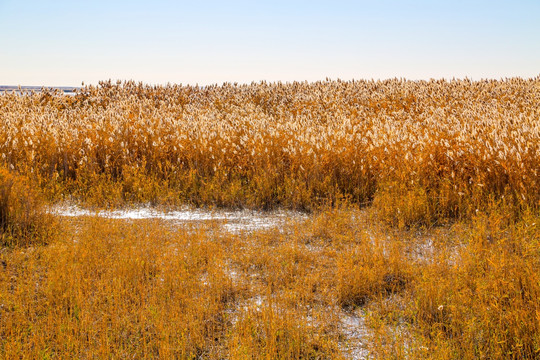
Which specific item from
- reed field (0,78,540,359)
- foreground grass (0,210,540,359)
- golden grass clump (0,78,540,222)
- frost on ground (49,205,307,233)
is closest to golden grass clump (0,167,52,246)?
reed field (0,78,540,359)

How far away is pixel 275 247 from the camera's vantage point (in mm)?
5211

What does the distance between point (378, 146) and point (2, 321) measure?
5.53 m

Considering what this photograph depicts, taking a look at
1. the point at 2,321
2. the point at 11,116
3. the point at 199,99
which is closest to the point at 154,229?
the point at 2,321

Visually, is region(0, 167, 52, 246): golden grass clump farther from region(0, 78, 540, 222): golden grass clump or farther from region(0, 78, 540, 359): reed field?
region(0, 78, 540, 222): golden grass clump

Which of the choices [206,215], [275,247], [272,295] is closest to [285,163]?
[206,215]

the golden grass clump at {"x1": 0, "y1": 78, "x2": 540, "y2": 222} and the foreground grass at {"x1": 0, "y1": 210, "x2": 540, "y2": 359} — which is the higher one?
the golden grass clump at {"x1": 0, "y1": 78, "x2": 540, "y2": 222}

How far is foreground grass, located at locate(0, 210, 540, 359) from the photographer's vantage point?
3.18 m

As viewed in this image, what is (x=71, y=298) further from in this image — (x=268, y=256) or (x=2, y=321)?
(x=268, y=256)

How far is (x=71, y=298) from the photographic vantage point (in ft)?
12.4

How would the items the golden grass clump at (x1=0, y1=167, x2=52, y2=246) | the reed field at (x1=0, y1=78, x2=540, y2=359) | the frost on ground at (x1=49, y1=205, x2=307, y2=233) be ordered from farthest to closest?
the frost on ground at (x1=49, y1=205, x2=307, y2=233)
the golden grass clump at (x1=0, y1=167, x2=52, y2=246)
the reed field at (x1=0, y1=78, x2=540, y2=359)

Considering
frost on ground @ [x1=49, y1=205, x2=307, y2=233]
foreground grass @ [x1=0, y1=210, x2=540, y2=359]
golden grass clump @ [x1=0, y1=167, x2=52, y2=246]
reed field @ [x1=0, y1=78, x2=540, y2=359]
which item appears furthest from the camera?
frost on ground @ [x1=49, y1=205, x2=307, y2=233]

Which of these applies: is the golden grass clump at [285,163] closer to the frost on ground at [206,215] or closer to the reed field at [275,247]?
the reed field at [275,247]

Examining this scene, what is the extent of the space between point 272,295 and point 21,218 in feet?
11.0

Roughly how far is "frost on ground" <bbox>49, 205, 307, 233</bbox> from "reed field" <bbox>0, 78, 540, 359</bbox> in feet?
0.57
